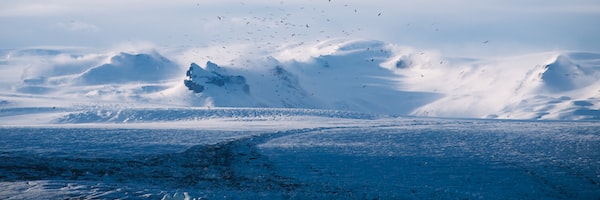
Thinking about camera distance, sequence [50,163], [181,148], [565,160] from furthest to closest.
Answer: [181,148], [565,160], [50,163]

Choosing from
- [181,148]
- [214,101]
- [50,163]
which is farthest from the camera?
[214,101]

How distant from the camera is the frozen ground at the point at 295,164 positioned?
20641 millimetres

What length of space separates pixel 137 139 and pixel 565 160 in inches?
843

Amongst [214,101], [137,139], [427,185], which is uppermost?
[214,101]

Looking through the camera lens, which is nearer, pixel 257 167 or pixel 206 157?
pixel 257 167

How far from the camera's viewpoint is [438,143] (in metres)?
31.6

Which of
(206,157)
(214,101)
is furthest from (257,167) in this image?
(214,101)

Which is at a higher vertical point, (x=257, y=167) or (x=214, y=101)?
(x=214, y=101)

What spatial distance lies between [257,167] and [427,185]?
7195 mm

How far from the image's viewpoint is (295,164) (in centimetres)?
2528

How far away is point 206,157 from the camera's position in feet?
87.6

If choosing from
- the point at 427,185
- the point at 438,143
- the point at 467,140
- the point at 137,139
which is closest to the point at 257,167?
the point at 427,185

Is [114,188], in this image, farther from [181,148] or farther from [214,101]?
[214,101]

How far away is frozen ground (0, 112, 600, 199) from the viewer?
67.7ft
